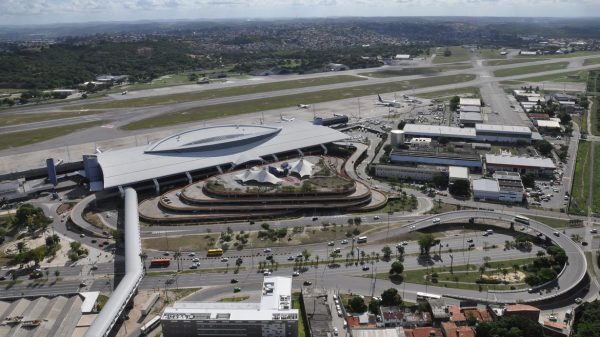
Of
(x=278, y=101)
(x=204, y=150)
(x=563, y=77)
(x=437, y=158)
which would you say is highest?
(x=563, y=77)

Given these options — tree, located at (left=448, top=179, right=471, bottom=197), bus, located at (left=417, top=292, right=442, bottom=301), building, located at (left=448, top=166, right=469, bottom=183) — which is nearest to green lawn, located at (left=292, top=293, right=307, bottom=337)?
bus, located at (left=417, top=292, right=442, bottom=301)

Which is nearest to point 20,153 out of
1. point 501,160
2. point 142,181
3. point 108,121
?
point 108,121

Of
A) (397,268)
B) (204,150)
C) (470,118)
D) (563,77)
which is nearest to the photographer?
(397,268)

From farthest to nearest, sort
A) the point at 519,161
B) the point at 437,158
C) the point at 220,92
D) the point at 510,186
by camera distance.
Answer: the point at 220,92, the point at 437,158, the point at 519,161, the point at 510,186

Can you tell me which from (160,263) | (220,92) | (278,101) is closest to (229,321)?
(160,263)

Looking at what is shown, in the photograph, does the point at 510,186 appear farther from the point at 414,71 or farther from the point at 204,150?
the point at 414,71

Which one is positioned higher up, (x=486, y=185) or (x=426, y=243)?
(x=486, y=185)

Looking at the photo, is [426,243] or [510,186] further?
→ [510,186]
